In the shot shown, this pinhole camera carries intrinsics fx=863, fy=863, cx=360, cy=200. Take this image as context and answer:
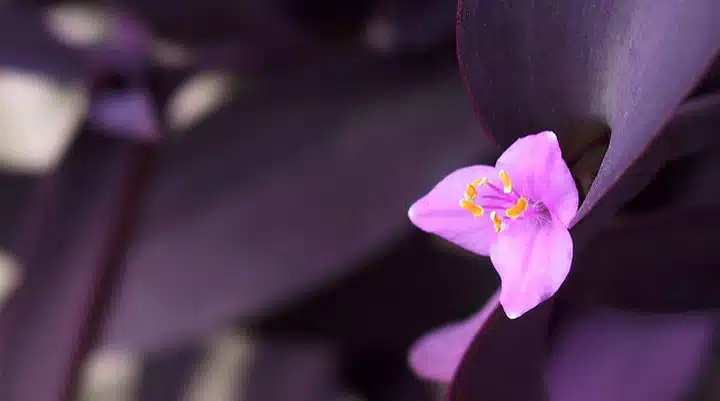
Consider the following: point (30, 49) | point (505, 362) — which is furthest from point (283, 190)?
point (505, 362)

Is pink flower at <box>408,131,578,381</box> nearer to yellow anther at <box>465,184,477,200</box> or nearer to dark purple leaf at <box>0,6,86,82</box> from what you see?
yellow anther at <box>465,184,477,200</box>

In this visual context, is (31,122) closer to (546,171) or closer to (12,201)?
(12,201)

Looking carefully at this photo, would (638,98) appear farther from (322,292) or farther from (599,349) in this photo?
(322,292)

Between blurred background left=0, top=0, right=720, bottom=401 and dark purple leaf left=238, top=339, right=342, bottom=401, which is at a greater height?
blurred background left=0, top=0, right=720, bottom=401

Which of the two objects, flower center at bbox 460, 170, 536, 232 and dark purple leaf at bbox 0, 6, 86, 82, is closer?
flower center at bbox 460, 170, 536, 232

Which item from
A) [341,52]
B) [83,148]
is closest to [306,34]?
[341,52]

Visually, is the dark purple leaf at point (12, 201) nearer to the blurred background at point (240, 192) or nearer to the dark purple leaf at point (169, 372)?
the blurred background at point (240, 192)

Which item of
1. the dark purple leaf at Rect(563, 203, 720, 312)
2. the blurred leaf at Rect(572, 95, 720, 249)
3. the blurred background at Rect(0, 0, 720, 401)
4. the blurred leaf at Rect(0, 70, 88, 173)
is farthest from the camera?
the blurred leaf at Rect(0, 70, 88, 173)

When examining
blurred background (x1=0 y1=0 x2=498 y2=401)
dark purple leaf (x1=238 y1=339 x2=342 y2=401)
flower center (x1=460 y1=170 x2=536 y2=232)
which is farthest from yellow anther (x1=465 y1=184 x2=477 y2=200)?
dark purple leaf (x1=238 y1=339 x2=342 y2=401)

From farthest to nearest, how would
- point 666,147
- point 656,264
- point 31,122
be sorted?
1. point 31,122
2. point 656,264
3. point 666,147
